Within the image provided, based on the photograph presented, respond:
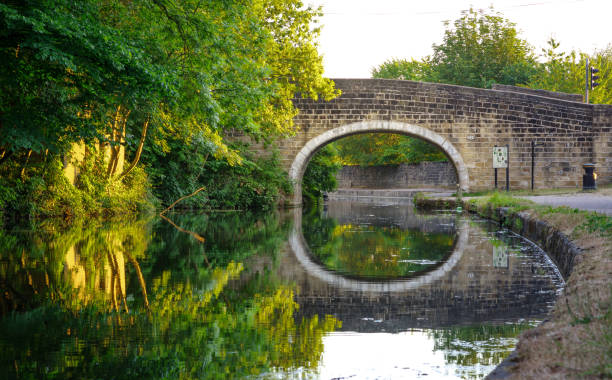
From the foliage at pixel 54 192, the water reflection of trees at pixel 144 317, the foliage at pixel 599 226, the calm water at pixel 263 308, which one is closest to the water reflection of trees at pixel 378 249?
the calm water at pixel 263 308

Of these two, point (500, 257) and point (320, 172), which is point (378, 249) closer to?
point (500, 257)

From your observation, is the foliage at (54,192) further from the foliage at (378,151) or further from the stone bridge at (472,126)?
the foliage at (378,151)

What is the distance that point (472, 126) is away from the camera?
861 inches

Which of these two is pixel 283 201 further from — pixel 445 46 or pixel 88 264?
pixel 445 46

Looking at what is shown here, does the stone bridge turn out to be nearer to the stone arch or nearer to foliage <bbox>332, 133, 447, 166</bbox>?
the stone arch

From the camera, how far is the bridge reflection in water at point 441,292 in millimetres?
4188

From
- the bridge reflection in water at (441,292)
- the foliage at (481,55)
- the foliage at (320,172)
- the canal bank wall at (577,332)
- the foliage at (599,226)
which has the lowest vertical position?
the bridge reflection in water at (441,292)

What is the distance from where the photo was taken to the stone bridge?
21562mm

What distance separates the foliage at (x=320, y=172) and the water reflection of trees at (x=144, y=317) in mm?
19319

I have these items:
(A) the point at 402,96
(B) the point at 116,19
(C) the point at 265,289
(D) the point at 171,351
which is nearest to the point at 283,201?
(A) the point at 402,96

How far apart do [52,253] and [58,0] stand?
112 inches

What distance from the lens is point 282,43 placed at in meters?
19.2

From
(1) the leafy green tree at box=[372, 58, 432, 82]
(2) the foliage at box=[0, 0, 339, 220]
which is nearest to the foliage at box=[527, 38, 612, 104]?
(1) the leafy green tree at box=[372, 58, 432, 82]

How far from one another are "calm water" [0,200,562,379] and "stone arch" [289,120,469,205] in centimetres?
1304
